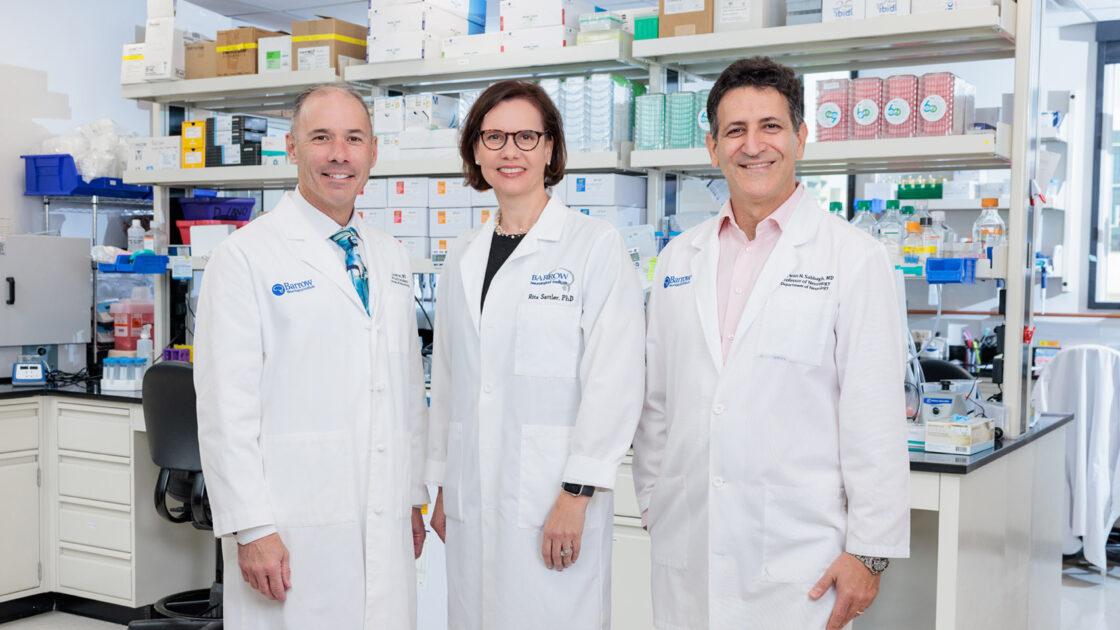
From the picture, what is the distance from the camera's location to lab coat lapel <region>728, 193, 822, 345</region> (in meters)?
1.86

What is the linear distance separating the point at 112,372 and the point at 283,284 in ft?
8.14

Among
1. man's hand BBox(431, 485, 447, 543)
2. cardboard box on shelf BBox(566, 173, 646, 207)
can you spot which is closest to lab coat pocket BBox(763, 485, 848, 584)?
man's hand BBox(431, 485, 447, 543)

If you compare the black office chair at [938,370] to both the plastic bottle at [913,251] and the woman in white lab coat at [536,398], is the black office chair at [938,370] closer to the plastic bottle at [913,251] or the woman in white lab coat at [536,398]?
the plastic bottle at [913,251]

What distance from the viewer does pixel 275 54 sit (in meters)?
4.22

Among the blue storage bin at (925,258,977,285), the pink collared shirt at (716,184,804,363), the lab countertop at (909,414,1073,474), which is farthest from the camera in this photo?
the blue storage bin at (925,258,977,285)

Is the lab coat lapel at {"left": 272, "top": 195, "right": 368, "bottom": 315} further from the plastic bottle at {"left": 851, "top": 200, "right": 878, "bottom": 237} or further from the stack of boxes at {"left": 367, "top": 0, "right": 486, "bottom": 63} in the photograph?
the stack of boxes at {"left": 367, "top": 0, "right": 486, "bottom": 63}

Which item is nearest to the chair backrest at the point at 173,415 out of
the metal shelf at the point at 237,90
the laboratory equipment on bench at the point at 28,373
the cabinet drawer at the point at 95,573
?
the cabinet drawer at the point at 95,573

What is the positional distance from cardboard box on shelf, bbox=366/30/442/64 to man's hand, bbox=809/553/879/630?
8.70 ft

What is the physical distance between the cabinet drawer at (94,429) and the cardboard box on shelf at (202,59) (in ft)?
4.67

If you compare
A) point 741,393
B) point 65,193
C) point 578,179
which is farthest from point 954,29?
point 65,193

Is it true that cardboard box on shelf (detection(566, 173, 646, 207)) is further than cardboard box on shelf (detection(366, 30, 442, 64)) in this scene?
No

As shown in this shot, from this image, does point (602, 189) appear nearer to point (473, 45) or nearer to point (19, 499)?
point (473, 45)

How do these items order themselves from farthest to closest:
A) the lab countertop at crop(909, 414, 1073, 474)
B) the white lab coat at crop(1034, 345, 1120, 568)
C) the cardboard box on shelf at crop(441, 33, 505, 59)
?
the white lab coat at crop(1034, 345, 1120, 568) → the cardboard box on shelf at crop(441, 33, 505, 59) → the lab countertop at crop(909, 414, 1073, 474)

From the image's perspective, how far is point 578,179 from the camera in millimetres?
3605
